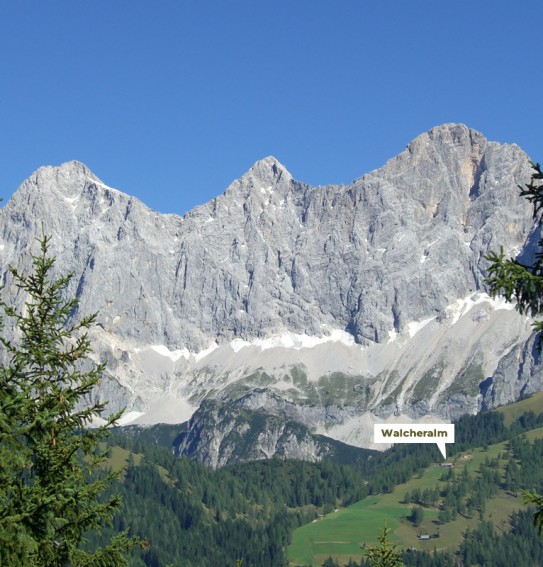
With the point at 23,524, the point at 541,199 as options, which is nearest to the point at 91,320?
the point at 23,524

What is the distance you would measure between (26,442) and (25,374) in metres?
4.43

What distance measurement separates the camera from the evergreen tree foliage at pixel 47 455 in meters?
23.1

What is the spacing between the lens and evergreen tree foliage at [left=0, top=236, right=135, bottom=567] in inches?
910

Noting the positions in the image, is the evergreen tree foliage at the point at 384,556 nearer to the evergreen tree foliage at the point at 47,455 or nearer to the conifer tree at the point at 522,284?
the evergreen tree foliage at the point at 47,455

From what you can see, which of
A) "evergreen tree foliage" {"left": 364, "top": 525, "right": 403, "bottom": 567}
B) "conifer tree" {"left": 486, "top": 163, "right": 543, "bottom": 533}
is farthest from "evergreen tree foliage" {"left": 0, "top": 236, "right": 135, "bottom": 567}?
"evergreen tree foliage" {"left": 364, "top": 525, "right": 403, "bottom": 567}

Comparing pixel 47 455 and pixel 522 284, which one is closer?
pixel 522 284

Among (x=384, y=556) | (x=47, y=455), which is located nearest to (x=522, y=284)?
(x=47, y=455)

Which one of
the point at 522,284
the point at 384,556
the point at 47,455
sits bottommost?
the point at 384,556

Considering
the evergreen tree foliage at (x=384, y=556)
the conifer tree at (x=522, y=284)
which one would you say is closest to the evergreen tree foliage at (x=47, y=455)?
the conifer tree at (x=522, y=284)

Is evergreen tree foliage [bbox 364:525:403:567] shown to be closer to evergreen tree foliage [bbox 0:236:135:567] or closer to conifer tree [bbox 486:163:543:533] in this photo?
evergreen tree foliage [bbox 0:236:135:567]

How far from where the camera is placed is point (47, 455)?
96.6 ft

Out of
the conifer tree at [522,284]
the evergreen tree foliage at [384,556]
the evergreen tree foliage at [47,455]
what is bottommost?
the evergreen tree foliage at [384,556]

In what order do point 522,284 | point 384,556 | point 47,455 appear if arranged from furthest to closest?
point 384,556
point 47,455
point 522,284

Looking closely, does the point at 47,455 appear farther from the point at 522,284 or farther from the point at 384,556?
the point at 384,556
